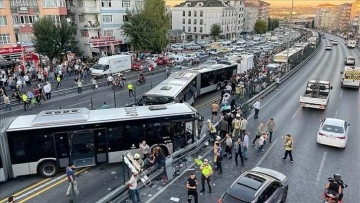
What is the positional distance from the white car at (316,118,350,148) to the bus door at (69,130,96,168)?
44.3 ft

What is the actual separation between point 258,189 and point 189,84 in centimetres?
1782

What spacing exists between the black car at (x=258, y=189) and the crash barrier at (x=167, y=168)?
4268mm

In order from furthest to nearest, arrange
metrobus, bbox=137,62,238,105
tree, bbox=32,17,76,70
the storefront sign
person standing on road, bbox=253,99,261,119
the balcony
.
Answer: the balcony < the storefront sign < tree, bbox=32,17,76,70 < metrobus, bbox=137,62,238,105 < person standing on road, bbox=253,99,261,119

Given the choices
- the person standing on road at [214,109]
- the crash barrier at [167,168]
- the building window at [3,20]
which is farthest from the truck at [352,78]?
the building window at [3,20]

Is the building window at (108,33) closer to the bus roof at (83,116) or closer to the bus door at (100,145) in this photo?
the bus roof at (83,116)

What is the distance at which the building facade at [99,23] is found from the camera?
196 feet

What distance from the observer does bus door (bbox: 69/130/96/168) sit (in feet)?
51.3

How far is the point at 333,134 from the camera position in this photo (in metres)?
18.9

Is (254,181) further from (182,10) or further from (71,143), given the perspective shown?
(182,10)

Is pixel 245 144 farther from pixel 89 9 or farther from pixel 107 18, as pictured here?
pixel 107 18

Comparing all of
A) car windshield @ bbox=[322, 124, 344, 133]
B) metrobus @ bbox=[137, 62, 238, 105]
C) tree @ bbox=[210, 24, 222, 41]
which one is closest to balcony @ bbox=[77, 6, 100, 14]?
metrobus @ bbox=[137, 62, 238, 105]

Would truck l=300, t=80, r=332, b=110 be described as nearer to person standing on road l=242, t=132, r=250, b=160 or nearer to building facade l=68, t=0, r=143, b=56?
person standing on road l=242, t=132, r=250, b=160

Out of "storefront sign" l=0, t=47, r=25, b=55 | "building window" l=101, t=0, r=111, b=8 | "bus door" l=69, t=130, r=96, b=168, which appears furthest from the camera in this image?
"building window" l=101, t=0, r=111, b=8

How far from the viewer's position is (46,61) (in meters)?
49.4
